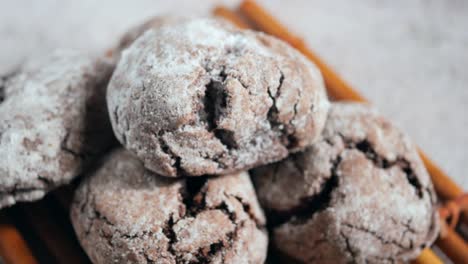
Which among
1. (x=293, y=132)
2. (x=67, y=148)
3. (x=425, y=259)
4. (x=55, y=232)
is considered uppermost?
(x=293, y=132)

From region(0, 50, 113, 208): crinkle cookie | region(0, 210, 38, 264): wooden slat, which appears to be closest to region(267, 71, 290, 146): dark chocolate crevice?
region(0, 50, 113, 208): crinkle cookie

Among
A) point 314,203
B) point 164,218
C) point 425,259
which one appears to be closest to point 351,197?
point 314,203

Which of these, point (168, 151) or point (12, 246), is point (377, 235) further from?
point (12, 246)

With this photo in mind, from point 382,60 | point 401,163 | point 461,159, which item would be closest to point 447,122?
point 461,159

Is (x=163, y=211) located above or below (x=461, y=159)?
above

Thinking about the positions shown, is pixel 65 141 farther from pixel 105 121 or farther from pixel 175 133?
pixel 175 133
